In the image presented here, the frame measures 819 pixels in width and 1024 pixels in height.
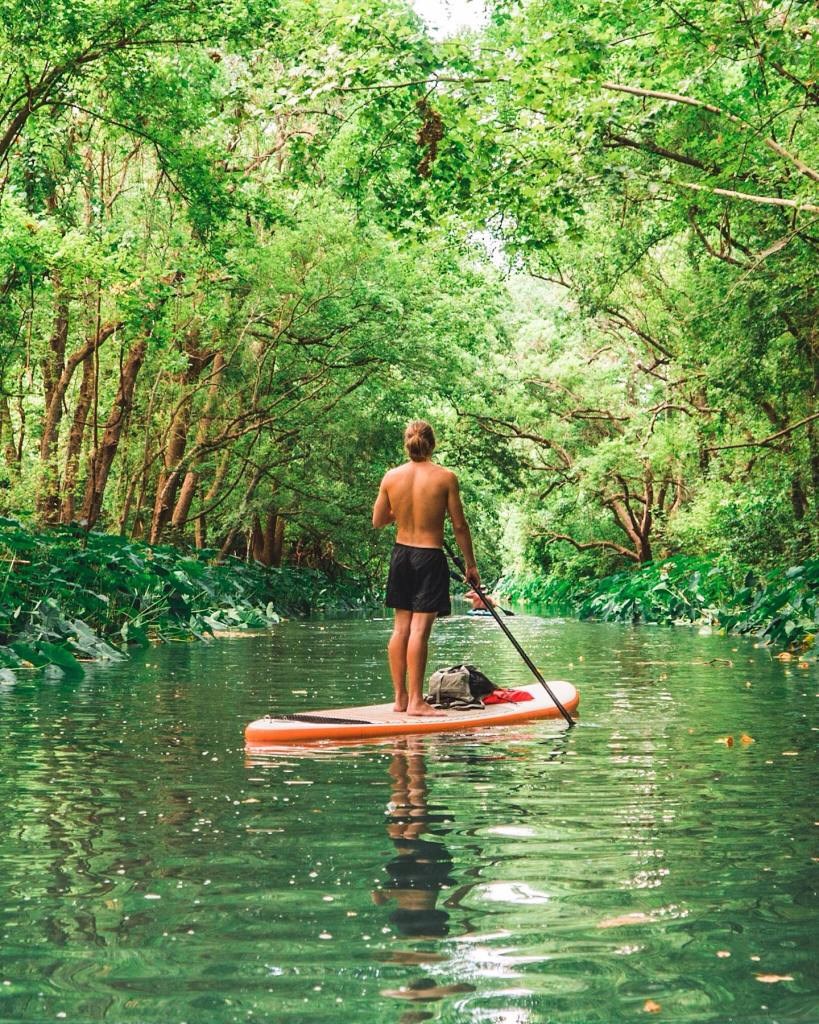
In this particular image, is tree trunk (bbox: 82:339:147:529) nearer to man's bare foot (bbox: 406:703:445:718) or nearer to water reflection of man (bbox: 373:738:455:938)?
man's bare foot (bbox: 406:703:445:718)

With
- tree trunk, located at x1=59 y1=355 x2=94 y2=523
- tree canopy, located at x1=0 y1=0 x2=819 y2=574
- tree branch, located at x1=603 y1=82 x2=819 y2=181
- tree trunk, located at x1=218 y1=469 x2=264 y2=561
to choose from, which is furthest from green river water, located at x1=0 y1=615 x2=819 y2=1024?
tree trunk, located at x1=218 y1=469 x2=264 y2=561

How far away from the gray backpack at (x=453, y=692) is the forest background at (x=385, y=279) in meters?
5.49

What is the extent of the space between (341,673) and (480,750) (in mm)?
5765

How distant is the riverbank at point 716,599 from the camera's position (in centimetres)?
1666

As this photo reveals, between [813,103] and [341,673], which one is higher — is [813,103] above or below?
above

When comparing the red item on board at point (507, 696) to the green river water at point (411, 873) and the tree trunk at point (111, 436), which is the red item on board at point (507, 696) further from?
the tree trunk at point (111, 436)

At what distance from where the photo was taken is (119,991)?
3062 mm

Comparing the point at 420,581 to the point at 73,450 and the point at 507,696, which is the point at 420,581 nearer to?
the point at 507,696

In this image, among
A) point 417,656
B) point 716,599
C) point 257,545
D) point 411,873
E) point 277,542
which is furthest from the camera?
point 277,542

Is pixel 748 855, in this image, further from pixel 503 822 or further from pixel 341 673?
pixel 341 673

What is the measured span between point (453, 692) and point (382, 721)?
119 centimetres

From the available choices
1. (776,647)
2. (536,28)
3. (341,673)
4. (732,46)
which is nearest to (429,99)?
(536,28)

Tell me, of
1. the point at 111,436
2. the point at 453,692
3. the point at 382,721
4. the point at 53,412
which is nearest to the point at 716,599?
the point at 111,436

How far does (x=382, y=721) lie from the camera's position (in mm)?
8047
